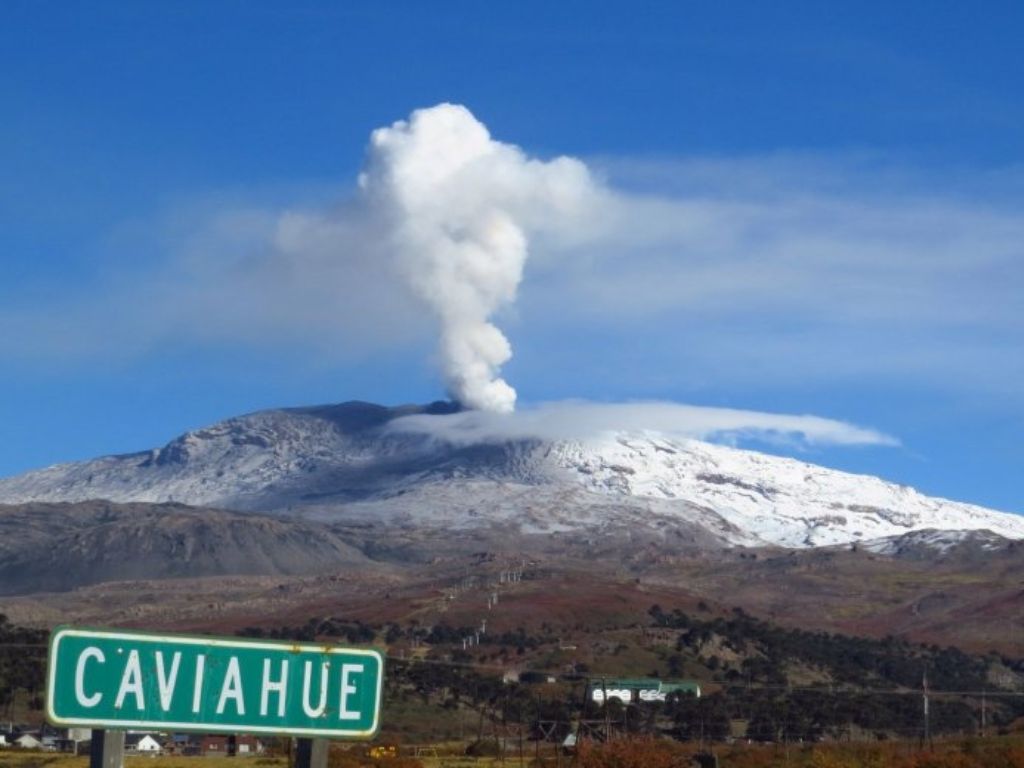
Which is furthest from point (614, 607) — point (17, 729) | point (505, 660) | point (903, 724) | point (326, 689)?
point (326, 689)

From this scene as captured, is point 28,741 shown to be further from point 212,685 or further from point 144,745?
point 212,685

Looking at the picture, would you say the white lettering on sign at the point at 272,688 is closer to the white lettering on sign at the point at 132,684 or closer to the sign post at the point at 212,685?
the sign post at the point at 212,685

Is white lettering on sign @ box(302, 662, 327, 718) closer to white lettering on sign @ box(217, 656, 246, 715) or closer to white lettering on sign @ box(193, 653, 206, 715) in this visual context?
white lettering on sign @ box(217, 656, 246, 715)

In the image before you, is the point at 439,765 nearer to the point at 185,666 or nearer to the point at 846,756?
the point at 846,756

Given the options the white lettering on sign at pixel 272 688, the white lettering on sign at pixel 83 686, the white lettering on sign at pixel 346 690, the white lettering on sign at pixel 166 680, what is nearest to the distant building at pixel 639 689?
the white lettering on sign at pixel 346 690

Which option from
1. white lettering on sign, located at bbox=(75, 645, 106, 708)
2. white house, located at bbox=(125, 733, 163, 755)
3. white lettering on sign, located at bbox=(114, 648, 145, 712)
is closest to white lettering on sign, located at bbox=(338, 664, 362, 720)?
white lettering on sign, located at bbox=(114, 648, 145, 712)

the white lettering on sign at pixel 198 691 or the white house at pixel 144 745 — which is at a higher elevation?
the white lettering on sign at pixel 198 691
